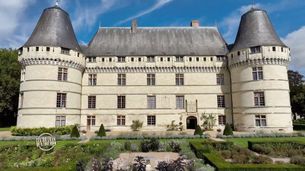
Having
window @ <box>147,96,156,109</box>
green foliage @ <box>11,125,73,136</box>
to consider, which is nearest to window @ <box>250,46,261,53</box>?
window @ <box>147,96,156,109</box>

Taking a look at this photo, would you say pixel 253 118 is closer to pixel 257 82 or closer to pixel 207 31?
pixel 257 82

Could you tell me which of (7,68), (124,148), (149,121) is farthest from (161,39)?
(7,68)

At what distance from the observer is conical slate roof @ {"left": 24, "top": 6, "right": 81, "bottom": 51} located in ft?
74.4

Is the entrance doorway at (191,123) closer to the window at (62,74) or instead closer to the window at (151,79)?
the window at (151,79)

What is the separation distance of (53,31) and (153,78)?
459 inches

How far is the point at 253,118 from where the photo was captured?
23.0 meters

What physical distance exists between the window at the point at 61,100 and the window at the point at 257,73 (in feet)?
64.1

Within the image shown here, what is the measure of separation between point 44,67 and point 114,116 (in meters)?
8.79

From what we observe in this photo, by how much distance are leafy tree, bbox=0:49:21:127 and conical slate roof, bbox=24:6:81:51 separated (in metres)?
11.0

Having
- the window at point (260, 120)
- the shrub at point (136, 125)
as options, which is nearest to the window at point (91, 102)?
the shrub at point (136, 125)

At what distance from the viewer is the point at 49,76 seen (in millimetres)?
22219

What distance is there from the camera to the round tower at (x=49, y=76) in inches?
850

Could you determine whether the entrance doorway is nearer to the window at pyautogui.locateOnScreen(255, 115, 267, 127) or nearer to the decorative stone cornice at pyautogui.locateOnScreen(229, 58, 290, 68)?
the window at pyautogui.locateOnScreen(255, 115, 267, 127)

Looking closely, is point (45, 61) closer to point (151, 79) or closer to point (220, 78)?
point (151, 79)
